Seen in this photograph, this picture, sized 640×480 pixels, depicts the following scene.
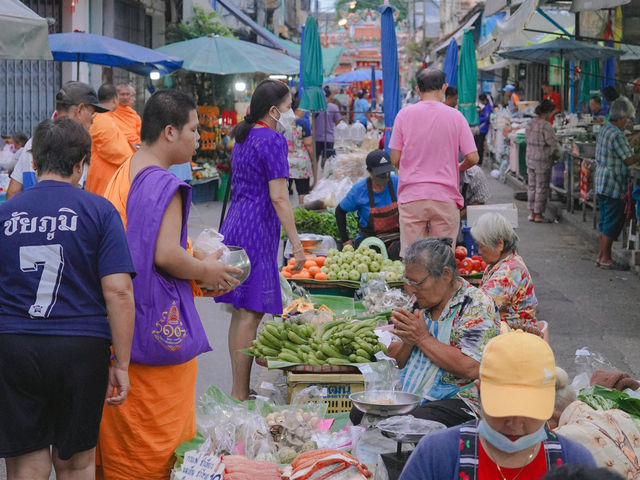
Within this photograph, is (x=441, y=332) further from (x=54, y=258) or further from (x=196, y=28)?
(x=196, y=28)

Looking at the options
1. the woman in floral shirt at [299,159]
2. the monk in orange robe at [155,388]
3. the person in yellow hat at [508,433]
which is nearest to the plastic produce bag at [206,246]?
the monk in orange robe at [155,388]

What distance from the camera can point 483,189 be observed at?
9.92 meters

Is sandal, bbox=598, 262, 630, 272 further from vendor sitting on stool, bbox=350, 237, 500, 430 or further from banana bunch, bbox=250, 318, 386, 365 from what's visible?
vendor sitting on stool, bbox=350, 237, 500, 430

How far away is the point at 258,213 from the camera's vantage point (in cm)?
612

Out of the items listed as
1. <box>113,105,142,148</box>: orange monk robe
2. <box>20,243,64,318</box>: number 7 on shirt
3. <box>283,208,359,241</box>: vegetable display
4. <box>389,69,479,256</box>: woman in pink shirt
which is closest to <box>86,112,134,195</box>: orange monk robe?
<box>113,105,142,148</box>: orange monk robe

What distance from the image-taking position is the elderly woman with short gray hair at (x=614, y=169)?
11.6 meters

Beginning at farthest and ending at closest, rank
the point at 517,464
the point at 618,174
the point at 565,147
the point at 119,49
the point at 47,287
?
the point at 565,147, the point at 119,49, the point at 618,174, the point at 47,287, the point at 517,464

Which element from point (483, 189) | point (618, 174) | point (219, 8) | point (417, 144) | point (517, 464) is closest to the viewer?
point (517, 464)

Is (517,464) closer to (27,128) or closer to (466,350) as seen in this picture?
(466,350)

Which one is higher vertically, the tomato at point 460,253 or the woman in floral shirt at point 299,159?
the woman in floral shirt at point 299,159

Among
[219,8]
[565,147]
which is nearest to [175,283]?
[565,147]

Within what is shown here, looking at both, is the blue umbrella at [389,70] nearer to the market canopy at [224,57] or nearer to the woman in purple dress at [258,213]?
the market canopy at [224,57]

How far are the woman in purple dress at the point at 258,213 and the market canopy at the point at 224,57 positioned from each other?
421 inches

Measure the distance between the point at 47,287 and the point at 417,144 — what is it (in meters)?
4.54
